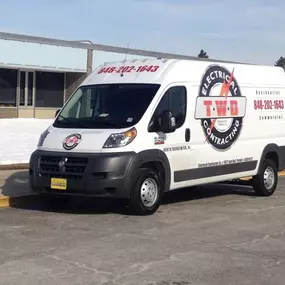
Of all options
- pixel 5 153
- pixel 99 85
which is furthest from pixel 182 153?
pixel 5 153

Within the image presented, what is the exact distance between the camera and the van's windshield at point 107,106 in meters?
10.0

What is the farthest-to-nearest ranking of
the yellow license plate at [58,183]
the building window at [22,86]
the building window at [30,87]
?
the building window at [30,87] → the building window at [22,86] → the yellow license plate at [58,183]

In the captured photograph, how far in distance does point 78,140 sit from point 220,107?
2.95 metres

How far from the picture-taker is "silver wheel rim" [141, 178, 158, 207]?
9.87 meters

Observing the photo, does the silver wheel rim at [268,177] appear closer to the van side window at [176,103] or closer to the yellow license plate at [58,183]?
the van side window at [176,103]

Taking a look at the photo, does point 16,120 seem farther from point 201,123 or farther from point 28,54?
point 201,123

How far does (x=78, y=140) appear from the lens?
31.9ft

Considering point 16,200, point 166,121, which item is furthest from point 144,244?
point 16,200

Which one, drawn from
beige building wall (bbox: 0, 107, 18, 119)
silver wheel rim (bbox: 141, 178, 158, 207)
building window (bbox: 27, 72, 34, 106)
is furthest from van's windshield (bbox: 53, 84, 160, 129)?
building window (bbox: 27, 72, 34, 106)

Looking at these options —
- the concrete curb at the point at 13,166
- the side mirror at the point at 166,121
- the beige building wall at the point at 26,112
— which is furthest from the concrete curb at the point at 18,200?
the beige building wall at the point at 26,112

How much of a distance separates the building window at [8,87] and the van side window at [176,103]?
17887 mm

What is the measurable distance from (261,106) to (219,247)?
17.0 ft

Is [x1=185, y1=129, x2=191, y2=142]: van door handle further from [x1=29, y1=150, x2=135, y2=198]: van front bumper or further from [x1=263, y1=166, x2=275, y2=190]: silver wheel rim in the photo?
[x1=263, y1=166, x2=275, y2=190]: silver wheel rim

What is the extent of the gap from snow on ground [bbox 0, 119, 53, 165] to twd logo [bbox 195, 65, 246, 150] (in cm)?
599
